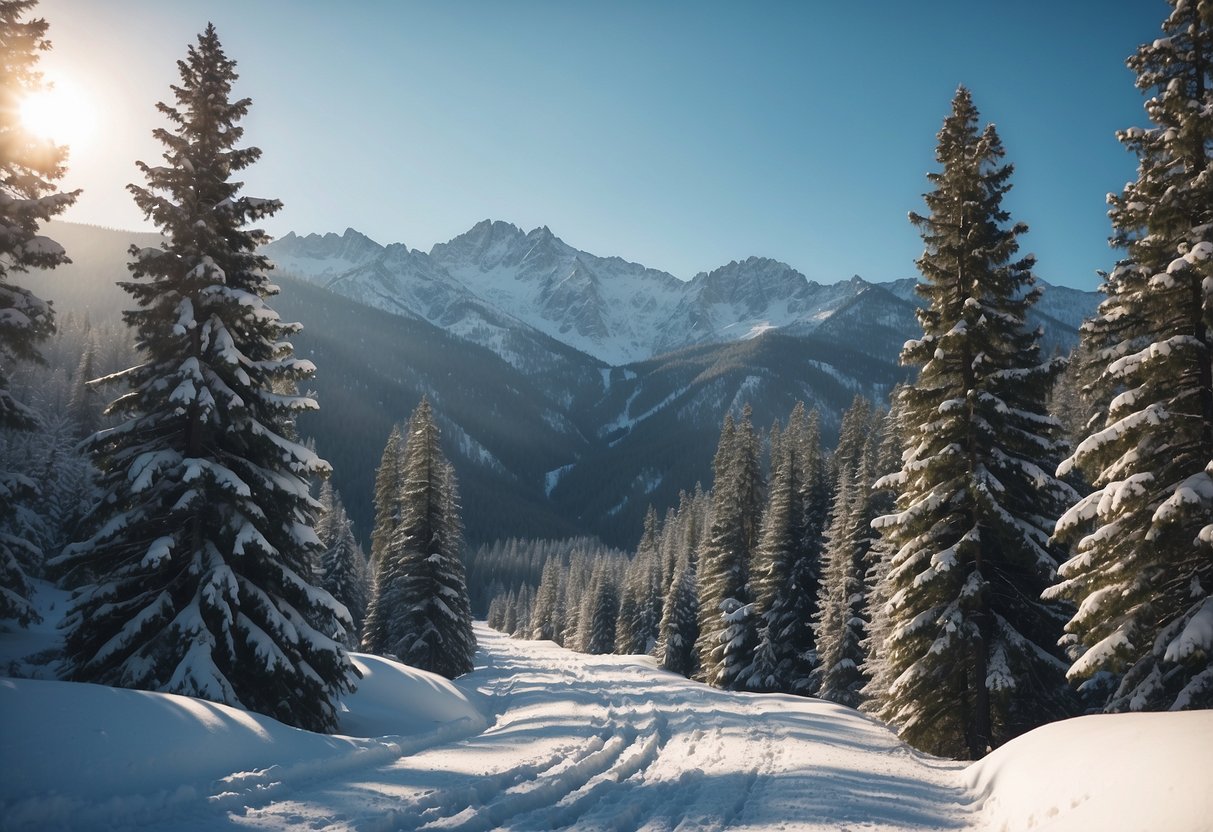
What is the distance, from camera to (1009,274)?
16.3 m

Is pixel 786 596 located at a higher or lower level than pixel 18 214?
lower

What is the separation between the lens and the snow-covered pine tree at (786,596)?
36312 mm

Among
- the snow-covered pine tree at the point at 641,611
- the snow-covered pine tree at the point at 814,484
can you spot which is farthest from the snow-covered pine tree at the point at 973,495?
the snow-covered pine tree at the point at 641,611

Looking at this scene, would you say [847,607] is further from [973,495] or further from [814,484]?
[973,495]

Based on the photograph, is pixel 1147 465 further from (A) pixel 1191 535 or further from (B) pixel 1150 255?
(B) pixel 1150 255

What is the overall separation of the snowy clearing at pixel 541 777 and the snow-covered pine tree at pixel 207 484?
2.74 m

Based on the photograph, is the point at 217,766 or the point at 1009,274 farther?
the point at 1009,274

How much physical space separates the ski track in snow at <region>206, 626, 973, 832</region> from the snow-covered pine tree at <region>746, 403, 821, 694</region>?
1713cm

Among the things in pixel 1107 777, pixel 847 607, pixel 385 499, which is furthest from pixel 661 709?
pixel 385 499

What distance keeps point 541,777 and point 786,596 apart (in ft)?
94.8

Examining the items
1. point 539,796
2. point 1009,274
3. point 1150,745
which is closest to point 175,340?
point 539,796

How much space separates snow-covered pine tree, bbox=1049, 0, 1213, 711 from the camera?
11688 millimetres

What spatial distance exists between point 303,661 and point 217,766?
17.2ft

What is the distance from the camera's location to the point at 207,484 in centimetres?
1393
